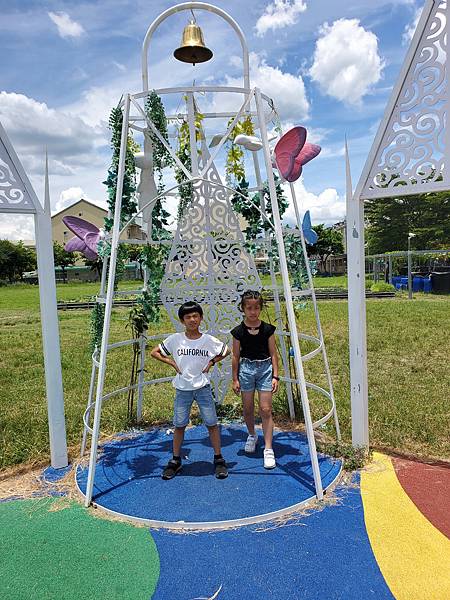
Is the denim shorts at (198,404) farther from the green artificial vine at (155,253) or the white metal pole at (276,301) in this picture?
the white metal pole at (276,301)

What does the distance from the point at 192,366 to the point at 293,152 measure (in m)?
1.84

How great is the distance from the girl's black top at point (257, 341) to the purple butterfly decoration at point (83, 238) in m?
1.54

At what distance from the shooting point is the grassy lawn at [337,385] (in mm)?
4465

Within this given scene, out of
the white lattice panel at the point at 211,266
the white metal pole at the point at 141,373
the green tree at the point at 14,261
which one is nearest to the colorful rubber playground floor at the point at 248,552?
the white metal pole at the point at 141,373

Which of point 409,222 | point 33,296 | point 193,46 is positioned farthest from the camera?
point 409,222

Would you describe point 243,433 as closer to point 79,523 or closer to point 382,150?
point 79,523

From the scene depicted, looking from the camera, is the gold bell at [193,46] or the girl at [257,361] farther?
the gold bell at [193,46]

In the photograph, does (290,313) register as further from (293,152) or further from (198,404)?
(293,152)

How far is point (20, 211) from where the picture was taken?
12.0ft

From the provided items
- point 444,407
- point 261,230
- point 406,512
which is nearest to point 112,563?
point 406,512

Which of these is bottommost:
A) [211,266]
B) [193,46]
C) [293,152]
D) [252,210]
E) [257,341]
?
[257,341]

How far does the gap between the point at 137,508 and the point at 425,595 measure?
1.80 m

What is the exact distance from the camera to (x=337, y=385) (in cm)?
628

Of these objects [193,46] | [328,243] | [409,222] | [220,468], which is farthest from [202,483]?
[328,243]
